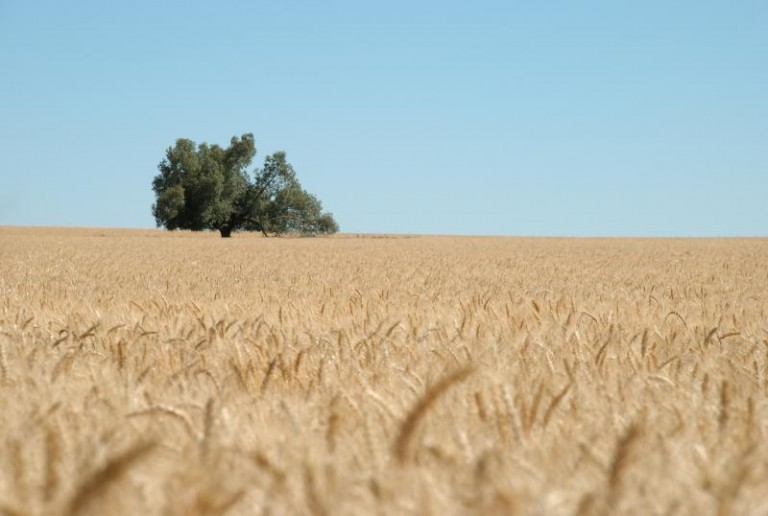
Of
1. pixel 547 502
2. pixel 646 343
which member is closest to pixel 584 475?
pixel 547 502

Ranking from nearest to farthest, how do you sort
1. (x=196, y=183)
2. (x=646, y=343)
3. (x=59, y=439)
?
(x=59, y=439)
(x=646, y=343)
(x=196, y=183)

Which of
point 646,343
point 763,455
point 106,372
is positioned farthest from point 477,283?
point 763,455

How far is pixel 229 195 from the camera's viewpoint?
179 feet

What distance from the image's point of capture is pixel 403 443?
1.31m

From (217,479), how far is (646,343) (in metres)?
2.27

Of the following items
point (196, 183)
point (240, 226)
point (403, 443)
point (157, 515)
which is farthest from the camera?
point (240, 226)

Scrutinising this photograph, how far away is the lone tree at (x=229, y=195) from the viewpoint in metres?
52.2

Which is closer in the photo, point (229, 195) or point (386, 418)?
point (386, 418)

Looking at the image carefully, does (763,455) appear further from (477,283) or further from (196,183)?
(196,183)

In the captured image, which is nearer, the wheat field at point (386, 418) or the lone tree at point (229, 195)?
the wheat field at point (386, 418)

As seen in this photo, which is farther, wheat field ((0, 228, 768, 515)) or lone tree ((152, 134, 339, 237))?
lone tree ((152, 134, 339, 237))

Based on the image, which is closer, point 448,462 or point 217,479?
point 217,479

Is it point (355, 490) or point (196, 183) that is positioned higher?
point (196, 183)

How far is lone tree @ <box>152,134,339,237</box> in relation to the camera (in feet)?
171
